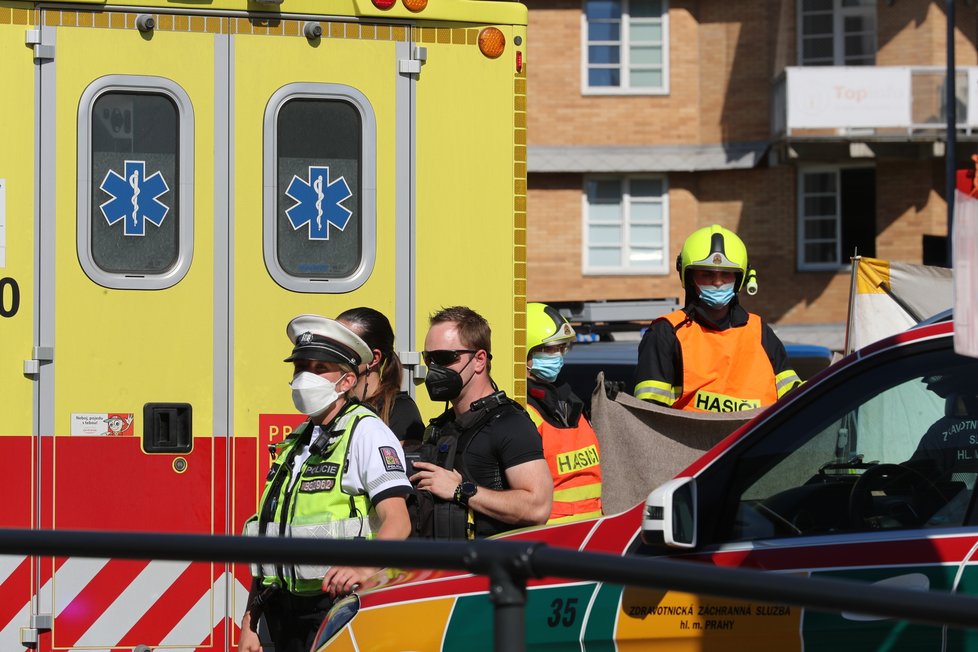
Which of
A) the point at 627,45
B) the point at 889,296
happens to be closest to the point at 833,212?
the point at 627,45

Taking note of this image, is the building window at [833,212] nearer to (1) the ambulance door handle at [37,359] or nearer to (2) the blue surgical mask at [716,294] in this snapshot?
(2) the blue surgical mask at [716,294]

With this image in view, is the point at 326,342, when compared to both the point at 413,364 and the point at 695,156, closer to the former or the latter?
the point at 413,364

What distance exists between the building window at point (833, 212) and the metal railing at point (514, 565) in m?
26.3

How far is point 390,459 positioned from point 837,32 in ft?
86.4

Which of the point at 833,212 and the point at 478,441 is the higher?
the point at 833,212

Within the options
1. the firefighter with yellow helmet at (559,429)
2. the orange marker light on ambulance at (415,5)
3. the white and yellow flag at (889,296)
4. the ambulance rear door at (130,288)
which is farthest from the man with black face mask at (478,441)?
the white and yellow flag at (889,296)

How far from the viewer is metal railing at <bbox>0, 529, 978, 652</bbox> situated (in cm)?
213

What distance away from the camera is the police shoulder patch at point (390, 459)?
4.01 meters

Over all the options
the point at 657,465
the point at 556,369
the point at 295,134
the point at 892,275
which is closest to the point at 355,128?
the point at 295,134

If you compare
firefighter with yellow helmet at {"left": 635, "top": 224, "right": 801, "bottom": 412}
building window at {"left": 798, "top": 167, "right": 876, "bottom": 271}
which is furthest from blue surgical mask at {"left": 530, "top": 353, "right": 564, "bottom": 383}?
building window at {"left": 798, "top": 167, "right": 876, "bottom": 271}

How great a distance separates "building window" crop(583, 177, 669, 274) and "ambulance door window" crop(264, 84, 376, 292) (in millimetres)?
23380

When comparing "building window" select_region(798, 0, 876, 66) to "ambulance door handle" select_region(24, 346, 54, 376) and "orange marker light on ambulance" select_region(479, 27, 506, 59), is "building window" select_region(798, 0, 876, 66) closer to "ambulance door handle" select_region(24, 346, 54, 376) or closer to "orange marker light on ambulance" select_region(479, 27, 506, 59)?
"orange marker light on ambulance" select_region(479, 27, 506, 59)

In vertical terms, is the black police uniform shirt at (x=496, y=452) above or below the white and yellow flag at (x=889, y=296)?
below

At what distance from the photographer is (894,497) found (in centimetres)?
342
